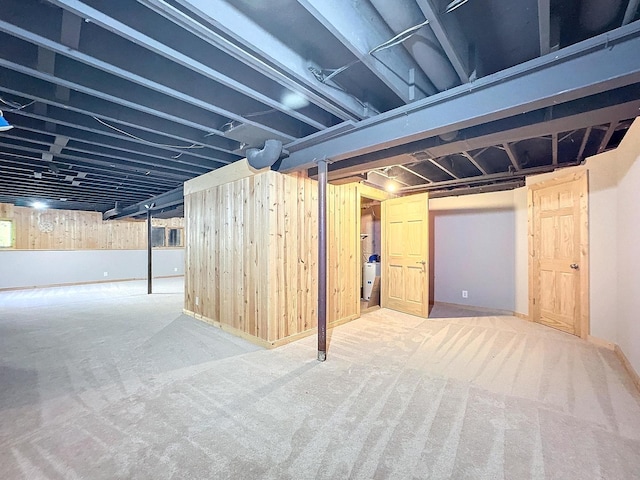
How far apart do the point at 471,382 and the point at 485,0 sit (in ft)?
8.73

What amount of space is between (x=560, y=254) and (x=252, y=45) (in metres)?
4.43

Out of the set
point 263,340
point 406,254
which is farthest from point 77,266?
point 406,254

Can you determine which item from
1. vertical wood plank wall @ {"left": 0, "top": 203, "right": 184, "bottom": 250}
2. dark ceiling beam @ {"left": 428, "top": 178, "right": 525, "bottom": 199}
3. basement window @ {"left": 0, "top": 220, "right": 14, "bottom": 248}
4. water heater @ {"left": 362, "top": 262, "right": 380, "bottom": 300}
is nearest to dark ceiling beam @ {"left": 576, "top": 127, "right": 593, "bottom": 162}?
dark ceiling beam @ {"left": 428, "top": 178, "right": 525, "bottom": 199}

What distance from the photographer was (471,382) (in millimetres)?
2477

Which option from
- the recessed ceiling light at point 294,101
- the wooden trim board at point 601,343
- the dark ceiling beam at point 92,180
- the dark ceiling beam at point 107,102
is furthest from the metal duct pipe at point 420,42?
the dark ceiling beam at point 92,180

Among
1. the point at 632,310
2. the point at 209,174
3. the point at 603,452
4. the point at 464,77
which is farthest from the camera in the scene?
the point at 209,174

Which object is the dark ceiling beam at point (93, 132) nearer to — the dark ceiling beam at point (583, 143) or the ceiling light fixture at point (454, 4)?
the ceiling light fixture at point (454, 4)

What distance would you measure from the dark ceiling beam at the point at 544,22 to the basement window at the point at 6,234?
11336 millimetres

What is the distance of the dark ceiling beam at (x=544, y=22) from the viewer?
1.30 meters

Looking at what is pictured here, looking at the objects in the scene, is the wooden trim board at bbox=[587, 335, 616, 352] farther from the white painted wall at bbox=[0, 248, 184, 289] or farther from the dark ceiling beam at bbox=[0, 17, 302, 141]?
the white painted wall at bbox=[0, 248, 184, 289]

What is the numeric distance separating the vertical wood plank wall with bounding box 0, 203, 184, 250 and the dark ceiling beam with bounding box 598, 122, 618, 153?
11.2m

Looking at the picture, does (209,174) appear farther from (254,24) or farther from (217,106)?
(254,24)

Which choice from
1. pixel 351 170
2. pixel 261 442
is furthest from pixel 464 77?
pixel 261 442

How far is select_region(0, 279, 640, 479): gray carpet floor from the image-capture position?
1572 millimetres
